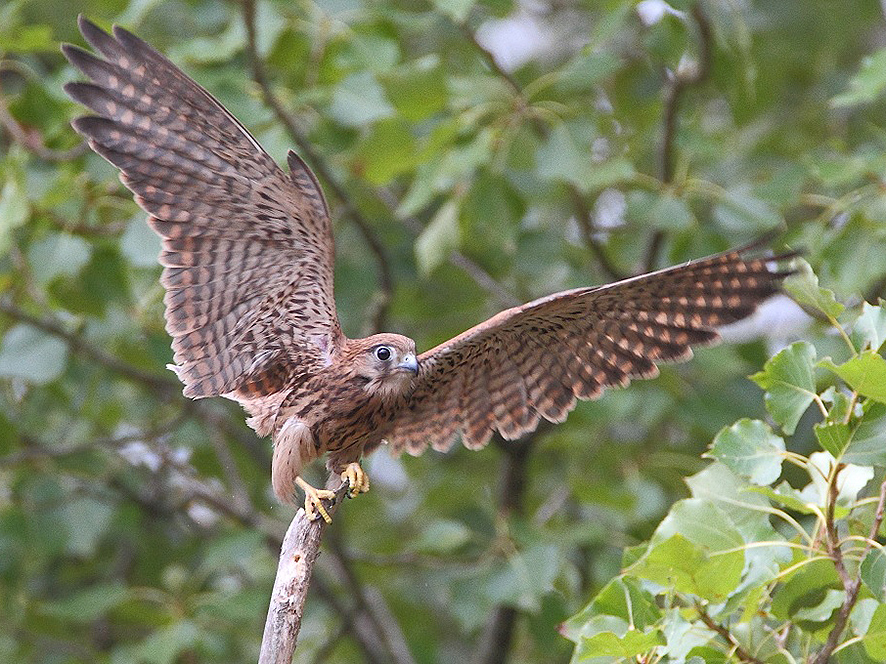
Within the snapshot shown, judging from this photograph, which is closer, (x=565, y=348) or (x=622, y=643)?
(x=622, y=643)

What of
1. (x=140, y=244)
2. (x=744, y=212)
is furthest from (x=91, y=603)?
(x=744, y=212)

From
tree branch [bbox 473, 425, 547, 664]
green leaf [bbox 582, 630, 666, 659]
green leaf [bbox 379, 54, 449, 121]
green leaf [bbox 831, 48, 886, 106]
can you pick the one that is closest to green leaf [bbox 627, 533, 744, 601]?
green leaf [bbox 582, 630, 666, 659]

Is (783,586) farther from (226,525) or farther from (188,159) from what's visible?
(226,525)

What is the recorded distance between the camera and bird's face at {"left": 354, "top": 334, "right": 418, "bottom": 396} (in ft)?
11.5

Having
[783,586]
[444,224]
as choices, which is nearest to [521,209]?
[444,224]

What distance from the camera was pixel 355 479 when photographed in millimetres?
3332

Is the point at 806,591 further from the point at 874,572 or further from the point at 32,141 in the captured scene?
the point at 32,141

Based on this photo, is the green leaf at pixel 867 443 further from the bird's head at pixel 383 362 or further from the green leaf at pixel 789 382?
the bird's head at pixel 383 362

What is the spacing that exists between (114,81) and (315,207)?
673mm

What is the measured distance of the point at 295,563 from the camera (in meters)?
2.74

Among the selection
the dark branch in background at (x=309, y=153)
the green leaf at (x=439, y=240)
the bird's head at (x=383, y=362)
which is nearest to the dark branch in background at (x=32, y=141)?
the dark branch in background at (x=309, y=153)

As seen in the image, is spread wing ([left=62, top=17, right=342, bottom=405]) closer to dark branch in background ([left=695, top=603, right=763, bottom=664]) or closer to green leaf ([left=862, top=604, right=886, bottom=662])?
dark branch in background ([left=695, top=603, right=763, bottom=664])

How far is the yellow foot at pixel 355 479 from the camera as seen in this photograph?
3297 millimetres

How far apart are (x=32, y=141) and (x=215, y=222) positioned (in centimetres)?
158
